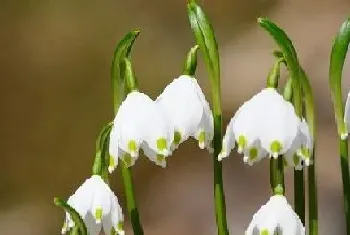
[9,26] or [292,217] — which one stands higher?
[9,26]

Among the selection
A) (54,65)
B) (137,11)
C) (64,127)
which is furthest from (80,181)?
(137,11)

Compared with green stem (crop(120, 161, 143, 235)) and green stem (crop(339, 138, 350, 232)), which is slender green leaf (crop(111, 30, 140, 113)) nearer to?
green stem (crop(120, 161, 143, 235))

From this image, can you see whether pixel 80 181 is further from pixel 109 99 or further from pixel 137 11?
pixel 137 11

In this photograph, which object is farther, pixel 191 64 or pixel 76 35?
pixel 76 35

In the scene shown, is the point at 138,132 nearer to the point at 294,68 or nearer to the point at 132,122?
the point at 132,122

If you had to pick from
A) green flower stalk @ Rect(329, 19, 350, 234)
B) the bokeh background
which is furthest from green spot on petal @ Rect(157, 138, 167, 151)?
the bokeh background

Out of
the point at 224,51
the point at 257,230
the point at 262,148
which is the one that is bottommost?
the point at 257,230

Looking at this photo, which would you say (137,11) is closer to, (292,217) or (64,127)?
(64,127)
